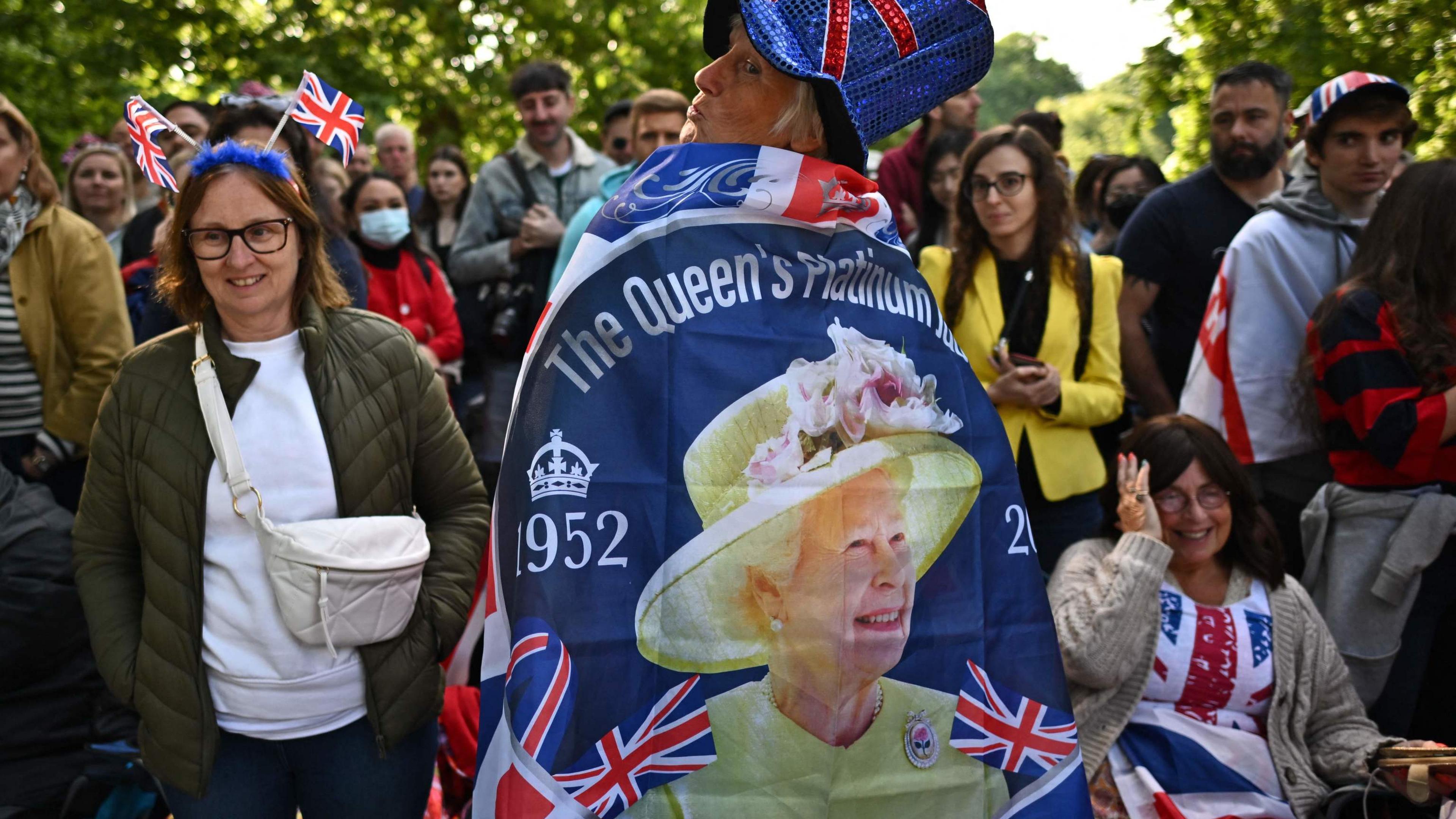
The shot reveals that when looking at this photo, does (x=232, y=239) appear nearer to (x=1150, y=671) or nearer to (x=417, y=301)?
(x=1150, y=671)

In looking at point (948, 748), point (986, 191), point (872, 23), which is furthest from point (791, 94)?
point (986, 191)

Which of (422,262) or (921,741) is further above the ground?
(422,262)

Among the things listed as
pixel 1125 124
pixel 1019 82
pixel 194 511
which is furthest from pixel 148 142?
pixel 1019 82

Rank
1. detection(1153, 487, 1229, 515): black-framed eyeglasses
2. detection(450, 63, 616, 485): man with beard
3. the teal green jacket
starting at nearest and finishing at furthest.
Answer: detection(1153, 487, 1229, 515): black-framed eyeglasses, the teal green jacket, detection(450, 63, 616, 485): man with beard

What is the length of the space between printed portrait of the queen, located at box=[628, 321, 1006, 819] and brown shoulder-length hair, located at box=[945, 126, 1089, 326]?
6.15ft

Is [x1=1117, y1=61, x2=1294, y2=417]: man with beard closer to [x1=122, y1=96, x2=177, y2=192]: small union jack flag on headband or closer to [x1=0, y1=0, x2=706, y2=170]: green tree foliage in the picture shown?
[x1=122, y1=96, x2=177, y2=192]: small union jack flag on headband

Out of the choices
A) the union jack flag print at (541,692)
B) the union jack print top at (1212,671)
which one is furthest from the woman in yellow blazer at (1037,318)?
the union jack flag print at (541,692)

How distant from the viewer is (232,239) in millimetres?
2551

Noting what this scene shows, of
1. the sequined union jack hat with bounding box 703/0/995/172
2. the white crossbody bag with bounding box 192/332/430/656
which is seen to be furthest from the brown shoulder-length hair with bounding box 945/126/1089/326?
the white crossbody bag with bounding box 192/332/430/656

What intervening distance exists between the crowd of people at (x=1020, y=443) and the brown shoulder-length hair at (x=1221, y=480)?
1 cm

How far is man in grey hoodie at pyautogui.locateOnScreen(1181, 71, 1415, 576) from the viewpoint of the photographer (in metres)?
3.97

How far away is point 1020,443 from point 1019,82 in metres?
39.9

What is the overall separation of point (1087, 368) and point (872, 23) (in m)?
2.14

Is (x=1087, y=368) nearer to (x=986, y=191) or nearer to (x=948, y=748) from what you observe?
(x=986, y=191)
